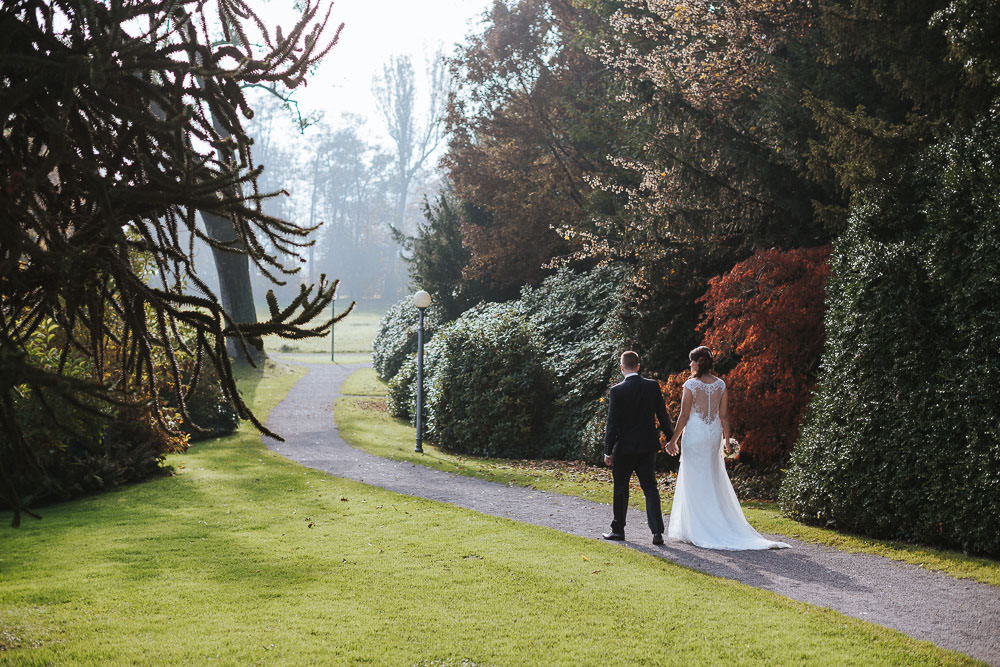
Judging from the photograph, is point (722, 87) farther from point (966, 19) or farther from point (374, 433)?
point (374, 433)

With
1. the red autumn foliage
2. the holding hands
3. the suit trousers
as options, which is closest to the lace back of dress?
the holding hands

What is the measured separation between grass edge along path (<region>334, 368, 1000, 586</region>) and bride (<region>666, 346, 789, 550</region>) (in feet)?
2.45

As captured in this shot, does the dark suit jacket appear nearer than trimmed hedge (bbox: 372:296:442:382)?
Yes

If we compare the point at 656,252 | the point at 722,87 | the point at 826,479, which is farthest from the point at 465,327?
the point at 826,479

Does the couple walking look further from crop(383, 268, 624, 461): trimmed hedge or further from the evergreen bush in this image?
the evergreen bush

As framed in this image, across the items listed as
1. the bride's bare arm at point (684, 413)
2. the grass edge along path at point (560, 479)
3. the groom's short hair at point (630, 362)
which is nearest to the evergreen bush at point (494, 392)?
the grass edge along path at point (560, 479)

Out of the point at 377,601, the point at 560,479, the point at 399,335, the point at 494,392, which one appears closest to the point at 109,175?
the point at 377,601

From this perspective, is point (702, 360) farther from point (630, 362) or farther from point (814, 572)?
point (814, 572)

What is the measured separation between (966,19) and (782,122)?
13.0ft

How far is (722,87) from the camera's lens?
13156mm

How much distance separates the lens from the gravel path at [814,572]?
5.75m

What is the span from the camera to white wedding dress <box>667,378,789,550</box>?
8.26 meters

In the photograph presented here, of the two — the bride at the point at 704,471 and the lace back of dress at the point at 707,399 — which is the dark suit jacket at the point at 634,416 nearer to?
the bride at the point at 704,471

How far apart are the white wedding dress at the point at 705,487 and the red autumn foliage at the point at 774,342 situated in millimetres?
3090
